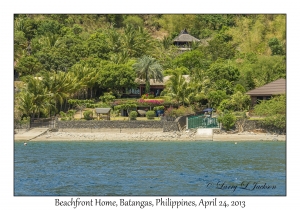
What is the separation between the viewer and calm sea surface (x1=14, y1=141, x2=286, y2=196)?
32.1 meters

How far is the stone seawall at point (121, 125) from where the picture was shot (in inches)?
2014

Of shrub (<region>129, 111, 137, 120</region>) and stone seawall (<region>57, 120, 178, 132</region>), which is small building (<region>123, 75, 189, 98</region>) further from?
stone seawall (<region>57, 120, 178, 132</region>)

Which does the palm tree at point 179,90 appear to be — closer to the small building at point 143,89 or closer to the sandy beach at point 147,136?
the sandy beach at point 147,136

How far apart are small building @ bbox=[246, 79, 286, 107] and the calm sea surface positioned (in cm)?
695

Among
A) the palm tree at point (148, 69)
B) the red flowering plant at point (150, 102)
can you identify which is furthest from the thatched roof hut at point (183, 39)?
the red flowering plant at point (150, 102)

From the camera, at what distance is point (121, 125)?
51.3m

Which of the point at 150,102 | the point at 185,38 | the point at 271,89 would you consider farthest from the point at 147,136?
the point at 185,38

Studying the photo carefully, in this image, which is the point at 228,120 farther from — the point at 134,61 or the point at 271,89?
the point at 134,61

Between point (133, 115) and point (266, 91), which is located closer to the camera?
point (133, 115)

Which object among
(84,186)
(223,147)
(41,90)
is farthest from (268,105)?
(84,186)

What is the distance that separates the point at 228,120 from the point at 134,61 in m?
16.0

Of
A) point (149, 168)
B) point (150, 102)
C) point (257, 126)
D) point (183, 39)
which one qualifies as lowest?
point (149, 168)

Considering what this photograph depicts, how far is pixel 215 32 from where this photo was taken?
9056 cm

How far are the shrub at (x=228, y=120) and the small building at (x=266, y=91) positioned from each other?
5.44 metres
